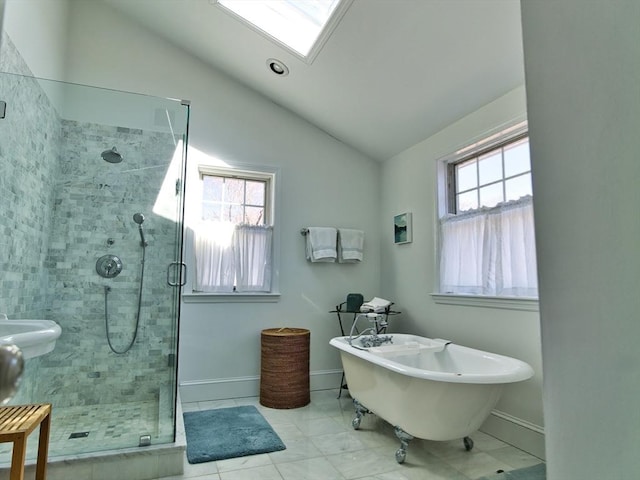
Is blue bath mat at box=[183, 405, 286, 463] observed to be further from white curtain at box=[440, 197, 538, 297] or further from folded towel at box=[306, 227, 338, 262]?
white curtain at box=[440, 197, 538, 297]

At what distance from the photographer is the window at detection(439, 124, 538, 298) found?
249 centimetres

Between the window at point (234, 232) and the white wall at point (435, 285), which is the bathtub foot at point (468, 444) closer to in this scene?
the white wall at point (435, 285)

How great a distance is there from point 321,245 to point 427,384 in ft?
6.26

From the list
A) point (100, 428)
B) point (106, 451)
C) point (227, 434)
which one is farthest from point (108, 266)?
point (227, 434)

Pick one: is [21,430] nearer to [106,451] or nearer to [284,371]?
[106,451]

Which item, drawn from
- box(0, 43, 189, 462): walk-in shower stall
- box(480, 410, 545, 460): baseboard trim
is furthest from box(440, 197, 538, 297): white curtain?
box(0, 43, 189, 462): walk-in shower stall

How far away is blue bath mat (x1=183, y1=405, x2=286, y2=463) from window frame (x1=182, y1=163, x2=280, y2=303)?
0.95m

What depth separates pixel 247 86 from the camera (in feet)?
12.4

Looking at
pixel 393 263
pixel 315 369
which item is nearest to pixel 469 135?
pixel 393 263

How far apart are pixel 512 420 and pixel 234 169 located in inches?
119

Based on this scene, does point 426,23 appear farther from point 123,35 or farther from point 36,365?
point 36,365

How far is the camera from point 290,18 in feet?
9.41

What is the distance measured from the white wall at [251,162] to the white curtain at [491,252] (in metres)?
1.11

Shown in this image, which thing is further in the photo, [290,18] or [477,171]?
→ [477,171]
